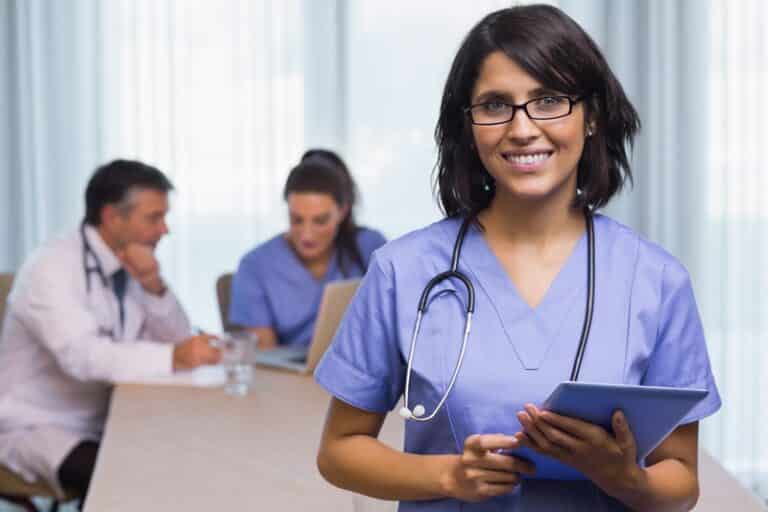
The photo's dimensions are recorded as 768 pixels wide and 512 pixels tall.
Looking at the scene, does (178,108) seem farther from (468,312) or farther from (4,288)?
(468,312)

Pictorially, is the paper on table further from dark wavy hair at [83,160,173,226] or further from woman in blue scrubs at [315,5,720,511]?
woman in blue scrubs at [315,5,720,511]

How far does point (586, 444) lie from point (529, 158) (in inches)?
12.5

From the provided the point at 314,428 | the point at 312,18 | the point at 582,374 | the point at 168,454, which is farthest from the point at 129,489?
the point at 312,18

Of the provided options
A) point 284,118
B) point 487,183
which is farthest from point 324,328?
point 284,118

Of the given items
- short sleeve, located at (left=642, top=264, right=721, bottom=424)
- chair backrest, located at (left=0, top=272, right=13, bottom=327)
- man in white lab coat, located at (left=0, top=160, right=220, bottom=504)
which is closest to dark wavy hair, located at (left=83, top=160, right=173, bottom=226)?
man in white lab coat, located at (left=0, top=160, right=220, bottom=504)

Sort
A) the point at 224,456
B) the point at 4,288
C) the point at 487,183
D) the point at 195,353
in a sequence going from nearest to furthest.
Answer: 1. the point at 487,183
2. the point at 224,456
3. the point at 195,353
4. the point at 4,288

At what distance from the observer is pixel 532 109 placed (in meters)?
1.25

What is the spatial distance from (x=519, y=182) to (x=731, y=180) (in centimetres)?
311

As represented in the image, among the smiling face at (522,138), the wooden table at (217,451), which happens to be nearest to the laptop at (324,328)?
the wooden table at (217,451)

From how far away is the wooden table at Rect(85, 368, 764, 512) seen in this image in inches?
71.4

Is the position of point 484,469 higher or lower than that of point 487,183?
lower

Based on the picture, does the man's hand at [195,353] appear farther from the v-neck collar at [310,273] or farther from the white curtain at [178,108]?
the white curtain at [178,108]

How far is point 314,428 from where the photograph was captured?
232cm

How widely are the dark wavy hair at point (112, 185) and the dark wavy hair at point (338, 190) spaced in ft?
1.42
